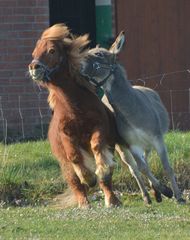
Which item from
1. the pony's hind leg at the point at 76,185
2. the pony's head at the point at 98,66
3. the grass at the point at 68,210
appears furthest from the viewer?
the pony's head at the point at 98,66

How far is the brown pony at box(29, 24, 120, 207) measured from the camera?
1145cm

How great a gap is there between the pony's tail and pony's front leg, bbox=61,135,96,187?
2.57 ft

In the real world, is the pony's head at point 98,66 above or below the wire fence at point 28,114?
→ above

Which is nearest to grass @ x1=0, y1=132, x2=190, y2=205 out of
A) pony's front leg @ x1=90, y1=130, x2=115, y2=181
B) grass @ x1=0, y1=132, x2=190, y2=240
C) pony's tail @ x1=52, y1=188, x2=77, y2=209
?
grass @ x1=0, y1=132, x2=190, y2=240

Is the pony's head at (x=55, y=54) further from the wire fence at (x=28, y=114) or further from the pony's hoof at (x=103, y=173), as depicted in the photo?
the wire fence at (x=28, y=114)

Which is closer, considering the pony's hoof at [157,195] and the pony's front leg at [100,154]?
the pony's front leg at [100,154]

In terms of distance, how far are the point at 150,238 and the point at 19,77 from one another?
Result: 8.57 meters

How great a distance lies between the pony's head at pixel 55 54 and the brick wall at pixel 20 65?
6.15 metres

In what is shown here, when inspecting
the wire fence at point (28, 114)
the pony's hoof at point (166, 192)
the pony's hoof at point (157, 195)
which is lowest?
the wire fence at point (28, 114)

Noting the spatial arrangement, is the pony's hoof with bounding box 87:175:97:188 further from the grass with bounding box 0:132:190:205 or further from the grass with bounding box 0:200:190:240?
the grass with bounding box 0:132:190:205

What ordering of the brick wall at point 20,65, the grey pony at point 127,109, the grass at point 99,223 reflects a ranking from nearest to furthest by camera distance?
the grass at point 99,223 → the grey pony at point 127,109 → the brick wall at point 20,65

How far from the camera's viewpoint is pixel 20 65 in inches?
707

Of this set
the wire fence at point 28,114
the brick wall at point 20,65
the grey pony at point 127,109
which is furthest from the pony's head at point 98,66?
the brick wall at point 20,65

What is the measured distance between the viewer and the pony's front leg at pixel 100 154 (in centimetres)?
1139
